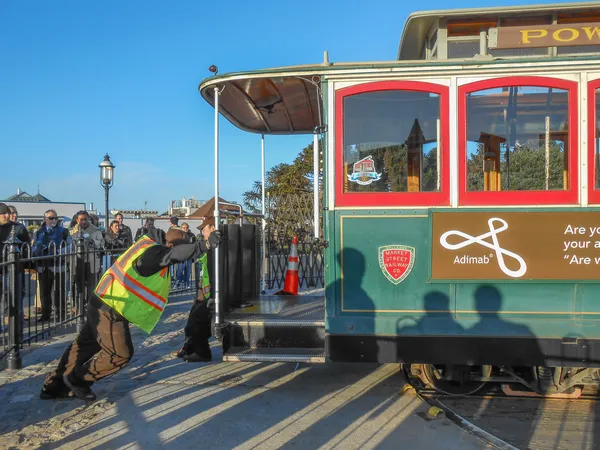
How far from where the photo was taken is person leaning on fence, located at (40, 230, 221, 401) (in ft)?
15.6

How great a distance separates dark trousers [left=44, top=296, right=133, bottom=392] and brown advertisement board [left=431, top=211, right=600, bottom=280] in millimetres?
2854

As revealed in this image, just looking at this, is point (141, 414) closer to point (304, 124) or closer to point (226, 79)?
point (226, 79)

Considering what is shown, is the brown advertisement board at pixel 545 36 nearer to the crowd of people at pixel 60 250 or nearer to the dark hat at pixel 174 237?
the dark hat at pixel 174 237

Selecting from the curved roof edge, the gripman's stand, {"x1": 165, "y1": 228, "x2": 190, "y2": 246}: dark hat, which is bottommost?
the gripman's stand

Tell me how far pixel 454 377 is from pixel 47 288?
6.17 m

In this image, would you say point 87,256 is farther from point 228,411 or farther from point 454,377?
point 454,377

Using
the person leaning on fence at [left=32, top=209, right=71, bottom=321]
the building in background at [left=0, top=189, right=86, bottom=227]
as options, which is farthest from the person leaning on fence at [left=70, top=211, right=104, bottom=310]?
the building in background at [left=0, top=189, right=86, bottom=227]

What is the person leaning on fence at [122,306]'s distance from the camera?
4.75m

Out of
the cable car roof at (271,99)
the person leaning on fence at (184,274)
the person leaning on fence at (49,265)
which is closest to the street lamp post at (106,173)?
the person leaning on fence at (184,274)

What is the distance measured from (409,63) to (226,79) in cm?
172

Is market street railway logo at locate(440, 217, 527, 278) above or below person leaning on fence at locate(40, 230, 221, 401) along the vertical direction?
above

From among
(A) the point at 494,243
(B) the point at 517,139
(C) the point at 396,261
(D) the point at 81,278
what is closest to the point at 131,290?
(C) the point at 396,261

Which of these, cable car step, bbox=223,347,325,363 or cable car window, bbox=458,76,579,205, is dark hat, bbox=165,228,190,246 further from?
cable car window, bbox=458,76,579,205

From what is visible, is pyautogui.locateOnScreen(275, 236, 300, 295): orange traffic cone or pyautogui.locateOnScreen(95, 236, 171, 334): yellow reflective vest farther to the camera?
pyautogui.locateOnScreen(275, 236, 300, 295): orange traffic cone
